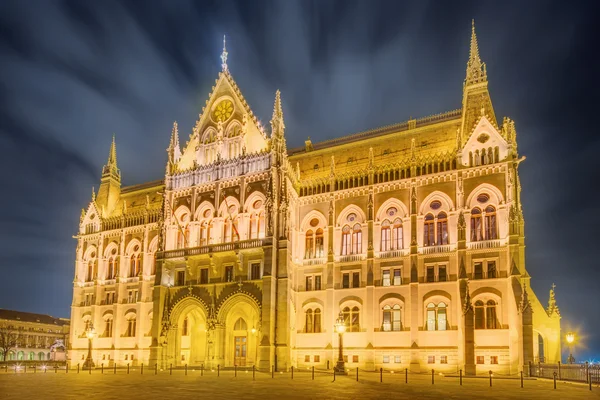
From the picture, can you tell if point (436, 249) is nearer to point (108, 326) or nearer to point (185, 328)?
point (185, 328)

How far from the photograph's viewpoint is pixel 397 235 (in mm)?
53000

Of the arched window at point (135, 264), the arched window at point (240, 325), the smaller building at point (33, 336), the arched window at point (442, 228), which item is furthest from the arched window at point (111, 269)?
the smaller building at point (33, 336)

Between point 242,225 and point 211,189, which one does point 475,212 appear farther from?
point 211,189

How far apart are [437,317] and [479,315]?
364 cm

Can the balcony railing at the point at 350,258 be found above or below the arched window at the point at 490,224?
below

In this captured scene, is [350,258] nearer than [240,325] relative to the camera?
Yes

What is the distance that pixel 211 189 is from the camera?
58812 mm

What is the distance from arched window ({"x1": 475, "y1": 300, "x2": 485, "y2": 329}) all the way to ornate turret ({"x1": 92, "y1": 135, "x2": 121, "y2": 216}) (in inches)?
1987

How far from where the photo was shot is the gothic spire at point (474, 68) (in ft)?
185

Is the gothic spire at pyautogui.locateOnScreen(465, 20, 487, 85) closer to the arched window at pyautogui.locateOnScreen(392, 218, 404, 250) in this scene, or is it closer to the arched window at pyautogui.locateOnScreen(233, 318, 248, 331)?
the arched window at pyautogui.locateOnScreen(392, 218, 404, 250)

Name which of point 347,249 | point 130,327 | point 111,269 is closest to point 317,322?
point 347,249

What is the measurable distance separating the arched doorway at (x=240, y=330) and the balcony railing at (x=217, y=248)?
4760 millimetres

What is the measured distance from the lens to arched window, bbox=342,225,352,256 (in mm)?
54688

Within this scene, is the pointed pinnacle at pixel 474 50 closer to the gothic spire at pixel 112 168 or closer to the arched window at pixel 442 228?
the arched window at pixel 442 228
